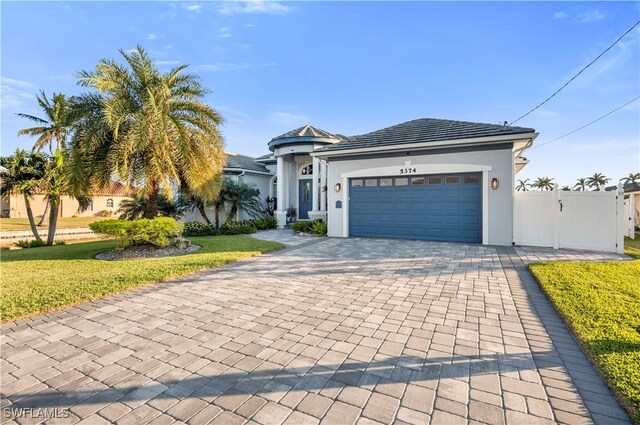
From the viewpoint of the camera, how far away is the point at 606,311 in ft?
13.3

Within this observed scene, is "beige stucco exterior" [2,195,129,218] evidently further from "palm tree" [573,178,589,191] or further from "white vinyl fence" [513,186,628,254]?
"palm tree" [573,178,589,191]

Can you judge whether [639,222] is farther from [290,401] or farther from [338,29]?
[290,401]

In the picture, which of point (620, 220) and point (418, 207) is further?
point (418, 207)

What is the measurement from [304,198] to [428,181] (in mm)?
8971

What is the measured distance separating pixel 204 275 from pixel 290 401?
15.7ft

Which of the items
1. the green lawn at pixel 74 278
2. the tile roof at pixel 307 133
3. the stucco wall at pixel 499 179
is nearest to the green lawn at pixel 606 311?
the stucco wall at pixel 499 179

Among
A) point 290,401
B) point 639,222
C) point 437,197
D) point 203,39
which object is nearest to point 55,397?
point 290,401

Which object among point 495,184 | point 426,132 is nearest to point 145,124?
point 426,132

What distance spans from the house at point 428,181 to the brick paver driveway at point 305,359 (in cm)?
553

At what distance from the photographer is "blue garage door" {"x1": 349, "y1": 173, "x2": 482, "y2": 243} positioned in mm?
10852

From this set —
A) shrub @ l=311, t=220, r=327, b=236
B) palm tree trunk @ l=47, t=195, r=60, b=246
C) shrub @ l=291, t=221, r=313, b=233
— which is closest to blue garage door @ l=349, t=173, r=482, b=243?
shrub @ l=311, t=220, r=327, b=236

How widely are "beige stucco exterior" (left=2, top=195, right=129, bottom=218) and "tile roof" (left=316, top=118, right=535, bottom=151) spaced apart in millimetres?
31460

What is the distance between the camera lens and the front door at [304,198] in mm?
18656

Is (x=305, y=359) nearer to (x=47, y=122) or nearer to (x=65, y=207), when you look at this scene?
(x=47, y=122)
